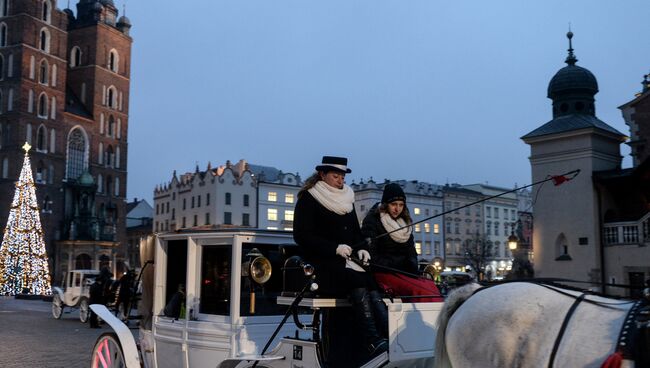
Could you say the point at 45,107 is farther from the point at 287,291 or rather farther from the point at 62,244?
the point at 287,291

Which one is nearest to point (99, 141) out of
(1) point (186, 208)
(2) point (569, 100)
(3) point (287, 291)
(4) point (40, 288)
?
(1) point (186, 208)

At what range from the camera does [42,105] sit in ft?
201

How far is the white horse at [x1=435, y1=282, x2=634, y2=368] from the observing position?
3.25 metres

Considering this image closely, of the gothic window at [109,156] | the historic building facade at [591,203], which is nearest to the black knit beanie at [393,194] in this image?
the historic building facade at [591,203]

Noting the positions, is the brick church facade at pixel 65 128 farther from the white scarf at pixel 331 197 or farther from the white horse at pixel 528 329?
the white horse at pixel 528 329

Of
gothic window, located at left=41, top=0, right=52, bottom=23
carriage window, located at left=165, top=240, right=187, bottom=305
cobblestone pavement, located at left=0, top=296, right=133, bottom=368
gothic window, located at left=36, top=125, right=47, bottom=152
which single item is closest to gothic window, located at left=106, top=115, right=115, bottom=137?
gothic window, located at left=36, top=125, right=47, bottom=152

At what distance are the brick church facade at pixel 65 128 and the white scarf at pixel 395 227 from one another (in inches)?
2289

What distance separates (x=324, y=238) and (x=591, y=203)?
23716 mm

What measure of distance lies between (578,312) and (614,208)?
25918mm

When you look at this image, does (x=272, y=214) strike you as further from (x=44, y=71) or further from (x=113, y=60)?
(x=44, y=71)

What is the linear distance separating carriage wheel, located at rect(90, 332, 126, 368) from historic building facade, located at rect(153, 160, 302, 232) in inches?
2457

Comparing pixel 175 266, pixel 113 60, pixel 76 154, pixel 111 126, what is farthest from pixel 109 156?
pixel 175 266

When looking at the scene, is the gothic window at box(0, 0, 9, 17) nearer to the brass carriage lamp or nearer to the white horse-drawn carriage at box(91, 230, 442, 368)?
the white horse-drawn carriage at box(91, 230, 442, 368)

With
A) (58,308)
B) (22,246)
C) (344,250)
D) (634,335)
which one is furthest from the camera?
(22,246)
